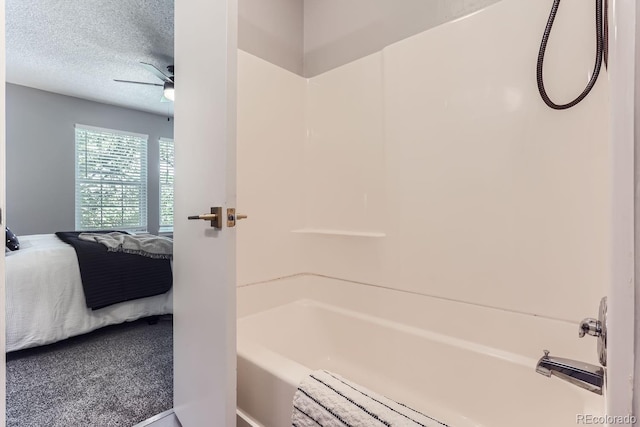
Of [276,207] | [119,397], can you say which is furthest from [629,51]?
[119,397]

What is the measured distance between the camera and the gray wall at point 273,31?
171 cm

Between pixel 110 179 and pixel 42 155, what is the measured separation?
822 millimetres

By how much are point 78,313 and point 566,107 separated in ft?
10.3

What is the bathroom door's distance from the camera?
1.04 metres

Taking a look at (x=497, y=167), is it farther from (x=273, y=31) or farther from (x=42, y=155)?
(x=42, y=155)

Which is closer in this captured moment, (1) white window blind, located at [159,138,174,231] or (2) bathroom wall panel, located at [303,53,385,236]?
(2) bathroom wall panel, located at [303,53,385,236]

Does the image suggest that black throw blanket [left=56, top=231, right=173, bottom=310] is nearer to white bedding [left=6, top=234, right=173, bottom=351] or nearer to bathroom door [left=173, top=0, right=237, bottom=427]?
white bedding [left=6, top=234, right=173, bottom=351]

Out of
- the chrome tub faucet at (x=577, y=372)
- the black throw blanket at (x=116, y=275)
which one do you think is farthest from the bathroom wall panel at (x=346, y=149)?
the black throw blanket at (x=116, y=275)

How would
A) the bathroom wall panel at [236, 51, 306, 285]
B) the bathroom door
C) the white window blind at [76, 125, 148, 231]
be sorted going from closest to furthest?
the bathroom door → the bathroom wall panel at [236, 51, 306, 285] → the white window blind at [76, 125, 148, 231]

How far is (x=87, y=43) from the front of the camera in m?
2.98

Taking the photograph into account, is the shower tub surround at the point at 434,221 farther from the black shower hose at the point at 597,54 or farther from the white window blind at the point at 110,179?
the white window blind at the point at 110,179

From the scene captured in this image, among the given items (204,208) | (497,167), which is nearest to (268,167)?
(204,208)

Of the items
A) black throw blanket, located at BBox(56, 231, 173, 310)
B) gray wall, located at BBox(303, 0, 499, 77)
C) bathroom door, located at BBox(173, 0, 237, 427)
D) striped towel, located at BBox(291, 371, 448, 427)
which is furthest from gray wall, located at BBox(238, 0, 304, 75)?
black throw blanket, located at BBox(56, 231, 173, 310)

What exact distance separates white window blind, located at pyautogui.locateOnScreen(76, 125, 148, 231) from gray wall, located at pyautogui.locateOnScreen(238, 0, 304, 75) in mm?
4073
